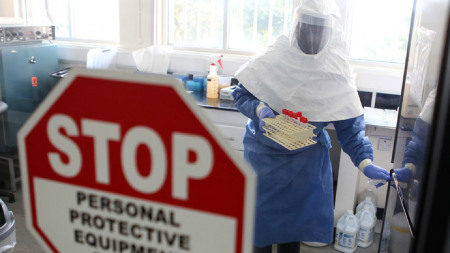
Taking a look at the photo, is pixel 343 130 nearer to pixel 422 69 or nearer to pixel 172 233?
pixel 422 69

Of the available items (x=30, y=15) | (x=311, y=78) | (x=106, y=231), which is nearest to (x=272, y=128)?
(x=311, y=78)

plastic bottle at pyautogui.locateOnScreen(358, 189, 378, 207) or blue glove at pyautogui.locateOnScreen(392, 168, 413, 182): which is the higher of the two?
blue glove at pyautogui.locateOnScreen(392, 168, 413, 182)

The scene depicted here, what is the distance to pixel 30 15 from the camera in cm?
329

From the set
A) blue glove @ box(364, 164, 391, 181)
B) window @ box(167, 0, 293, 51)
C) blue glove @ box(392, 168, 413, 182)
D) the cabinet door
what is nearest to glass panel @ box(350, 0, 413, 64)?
window @ box(167, 0, 293, 51)

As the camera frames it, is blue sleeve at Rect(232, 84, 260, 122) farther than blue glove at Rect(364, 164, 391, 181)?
Yes

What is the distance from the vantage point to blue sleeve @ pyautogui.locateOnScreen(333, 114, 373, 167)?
1565 millimetres

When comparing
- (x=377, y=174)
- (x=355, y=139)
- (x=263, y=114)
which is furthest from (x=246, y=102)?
(x=377, y=174)

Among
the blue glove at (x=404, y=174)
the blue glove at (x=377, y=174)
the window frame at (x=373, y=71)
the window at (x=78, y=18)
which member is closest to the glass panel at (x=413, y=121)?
the blue glove at (x=404, y=174)

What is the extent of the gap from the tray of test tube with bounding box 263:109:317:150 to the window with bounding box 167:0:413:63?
4.52 feet

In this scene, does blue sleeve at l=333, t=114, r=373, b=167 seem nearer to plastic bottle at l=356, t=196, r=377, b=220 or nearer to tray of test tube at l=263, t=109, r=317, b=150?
tray of test tube at l=263, t=109, r=317, b=150

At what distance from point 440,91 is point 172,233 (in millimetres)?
354

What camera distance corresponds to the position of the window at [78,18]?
9.20 feet

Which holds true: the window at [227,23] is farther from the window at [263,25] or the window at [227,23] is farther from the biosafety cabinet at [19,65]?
the biosafety cabinet at [19,65]

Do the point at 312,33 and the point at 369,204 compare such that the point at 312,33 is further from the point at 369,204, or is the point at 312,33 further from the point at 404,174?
the point at 369,204
